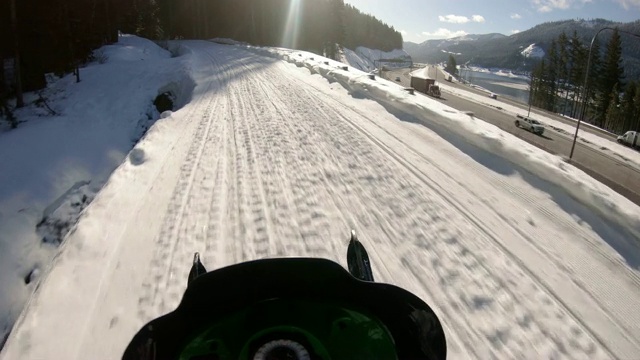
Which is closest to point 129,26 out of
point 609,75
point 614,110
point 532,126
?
point 532,126

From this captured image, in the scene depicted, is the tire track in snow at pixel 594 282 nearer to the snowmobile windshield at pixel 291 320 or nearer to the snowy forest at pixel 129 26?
the snowmobile windshield at pixel 291 320

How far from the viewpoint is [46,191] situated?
8.16 metres

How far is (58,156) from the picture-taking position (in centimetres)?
984

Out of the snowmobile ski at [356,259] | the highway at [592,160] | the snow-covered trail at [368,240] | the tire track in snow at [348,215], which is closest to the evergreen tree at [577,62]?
the highway at [592,160]

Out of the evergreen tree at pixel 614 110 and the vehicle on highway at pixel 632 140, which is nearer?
the vehicle on highway at pixel 632 140

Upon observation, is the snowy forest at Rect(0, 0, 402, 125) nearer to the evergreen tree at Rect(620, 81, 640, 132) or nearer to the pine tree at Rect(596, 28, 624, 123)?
the pine tree at Rect(596, 28, 624, 123)

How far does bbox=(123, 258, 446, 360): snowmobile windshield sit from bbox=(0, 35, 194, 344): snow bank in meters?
4.24

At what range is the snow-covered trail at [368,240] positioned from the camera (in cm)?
298

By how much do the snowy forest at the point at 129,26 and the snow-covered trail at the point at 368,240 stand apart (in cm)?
1101

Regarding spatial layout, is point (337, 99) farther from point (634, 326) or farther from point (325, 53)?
point (325, 53)

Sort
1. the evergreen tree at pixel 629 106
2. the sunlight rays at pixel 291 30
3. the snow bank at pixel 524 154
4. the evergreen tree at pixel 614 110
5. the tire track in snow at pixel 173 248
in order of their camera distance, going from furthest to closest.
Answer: the sunlight rays at pixel 291 30 < the evergreen tree at pixel 614 110 < the evergreen tree at pixel 629 106 < the snow bank at pixel 524 154 < the tire track in snow at pixel 173 248

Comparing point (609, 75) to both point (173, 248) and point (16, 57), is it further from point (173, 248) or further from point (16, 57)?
point (173, 248)

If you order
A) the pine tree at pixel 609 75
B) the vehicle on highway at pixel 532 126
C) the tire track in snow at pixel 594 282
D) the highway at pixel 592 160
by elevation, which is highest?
the pine tree at pixel 609 75

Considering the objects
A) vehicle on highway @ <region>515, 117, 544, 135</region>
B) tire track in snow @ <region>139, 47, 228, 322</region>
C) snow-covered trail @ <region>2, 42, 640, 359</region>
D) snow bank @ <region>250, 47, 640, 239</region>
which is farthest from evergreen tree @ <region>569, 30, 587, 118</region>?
tire track in snow @ <region>139, 47, 228, 322</region>
